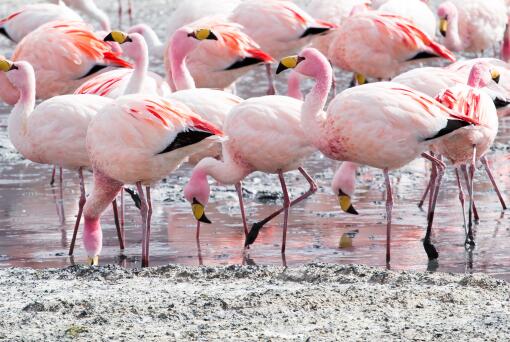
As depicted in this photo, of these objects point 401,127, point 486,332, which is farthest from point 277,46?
point 486,332

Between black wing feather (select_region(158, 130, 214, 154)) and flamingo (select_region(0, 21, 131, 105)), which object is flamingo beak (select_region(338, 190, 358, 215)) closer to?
black wing feather (select_region(158, 130, 214, 154))

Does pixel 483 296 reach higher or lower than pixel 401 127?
lower

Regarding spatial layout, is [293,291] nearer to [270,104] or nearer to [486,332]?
[486,332]

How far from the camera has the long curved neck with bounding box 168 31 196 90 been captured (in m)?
8.45

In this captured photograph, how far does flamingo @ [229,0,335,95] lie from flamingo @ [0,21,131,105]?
151cm

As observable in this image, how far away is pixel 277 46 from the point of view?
33.9 ft

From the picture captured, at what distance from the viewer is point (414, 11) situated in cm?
1177

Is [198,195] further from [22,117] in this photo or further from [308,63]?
[22,117]

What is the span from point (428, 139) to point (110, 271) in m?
1.85

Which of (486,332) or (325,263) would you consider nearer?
(486,332)

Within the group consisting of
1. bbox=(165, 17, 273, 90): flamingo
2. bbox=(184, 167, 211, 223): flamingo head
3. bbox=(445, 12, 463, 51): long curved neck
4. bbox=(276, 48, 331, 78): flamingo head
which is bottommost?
bbox=(445, 12, 463, 51): long curved neck

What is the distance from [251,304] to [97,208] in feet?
5.32

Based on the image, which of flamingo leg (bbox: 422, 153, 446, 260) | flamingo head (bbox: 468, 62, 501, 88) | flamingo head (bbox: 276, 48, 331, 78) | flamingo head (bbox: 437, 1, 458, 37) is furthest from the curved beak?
flamingo head (bbox: 437, 1, 458, 37)

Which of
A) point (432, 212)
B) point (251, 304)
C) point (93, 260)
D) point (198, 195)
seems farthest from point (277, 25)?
point (251, 304)
